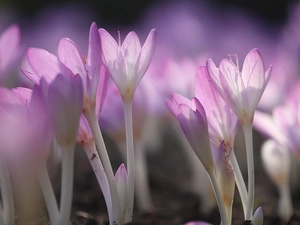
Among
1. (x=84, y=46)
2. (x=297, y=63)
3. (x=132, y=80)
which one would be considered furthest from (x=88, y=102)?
(x=84, y=46)

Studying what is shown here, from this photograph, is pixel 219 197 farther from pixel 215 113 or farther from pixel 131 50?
pixel 131 50

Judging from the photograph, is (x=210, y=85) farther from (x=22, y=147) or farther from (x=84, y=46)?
(x=84, y=46)

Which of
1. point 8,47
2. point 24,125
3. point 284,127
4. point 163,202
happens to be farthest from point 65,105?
point 163,202

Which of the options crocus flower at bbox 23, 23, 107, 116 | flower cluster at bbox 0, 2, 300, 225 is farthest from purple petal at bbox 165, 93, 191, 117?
crocus flower at bbox 23, 23, 107, 116

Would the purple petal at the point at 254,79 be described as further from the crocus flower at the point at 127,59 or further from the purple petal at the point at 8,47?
the purple petal at the point at 8,47

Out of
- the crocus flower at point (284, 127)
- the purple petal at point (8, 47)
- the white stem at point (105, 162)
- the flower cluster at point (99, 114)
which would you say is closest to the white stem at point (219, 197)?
the flower cluster at point (99, 114)

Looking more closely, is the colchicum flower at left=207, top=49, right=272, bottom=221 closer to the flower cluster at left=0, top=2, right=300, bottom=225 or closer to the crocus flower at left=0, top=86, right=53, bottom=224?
the flower cluster at left=0, top=2, right=300, bottom=225
